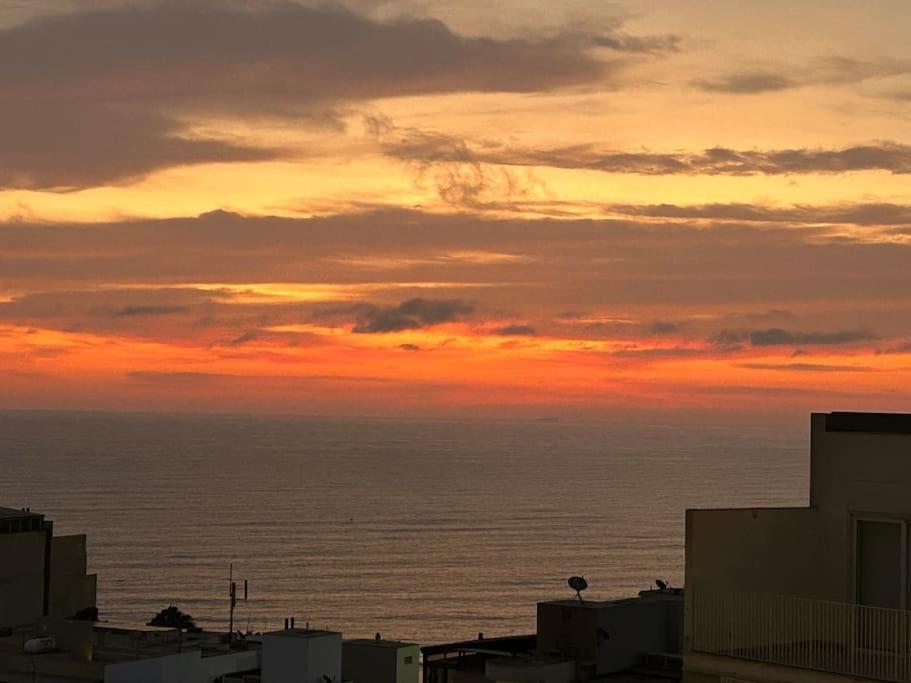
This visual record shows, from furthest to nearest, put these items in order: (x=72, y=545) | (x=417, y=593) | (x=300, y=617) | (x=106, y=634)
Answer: (x=417, y=593), (x=300, y=617), (x=72, y=545), (x=106, y=634)

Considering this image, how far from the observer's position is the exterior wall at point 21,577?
262 feet

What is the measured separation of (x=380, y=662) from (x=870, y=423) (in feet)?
130

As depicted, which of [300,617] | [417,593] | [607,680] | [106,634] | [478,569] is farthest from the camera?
[478,569]

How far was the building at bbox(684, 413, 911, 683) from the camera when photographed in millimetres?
15727

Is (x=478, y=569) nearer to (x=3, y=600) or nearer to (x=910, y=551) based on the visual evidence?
(x=3, y=600)

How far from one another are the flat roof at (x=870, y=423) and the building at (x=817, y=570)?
1 cm

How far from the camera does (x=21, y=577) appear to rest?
81.5 m

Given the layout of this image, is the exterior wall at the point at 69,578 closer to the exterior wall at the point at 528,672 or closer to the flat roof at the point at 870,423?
the exterior wall at the point at 528,672

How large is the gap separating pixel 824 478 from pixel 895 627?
2.10 meters

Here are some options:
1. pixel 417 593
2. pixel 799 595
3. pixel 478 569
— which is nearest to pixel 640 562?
pixel 478 569

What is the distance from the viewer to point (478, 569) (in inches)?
7028

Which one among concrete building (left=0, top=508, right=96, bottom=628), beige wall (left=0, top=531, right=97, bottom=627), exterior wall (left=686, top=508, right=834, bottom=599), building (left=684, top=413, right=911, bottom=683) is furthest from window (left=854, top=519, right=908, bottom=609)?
concrete building (left=0, top=508, right=96, bottom=628)

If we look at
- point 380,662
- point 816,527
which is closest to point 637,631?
point 380,662

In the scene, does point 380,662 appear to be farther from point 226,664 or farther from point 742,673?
point 742,673
